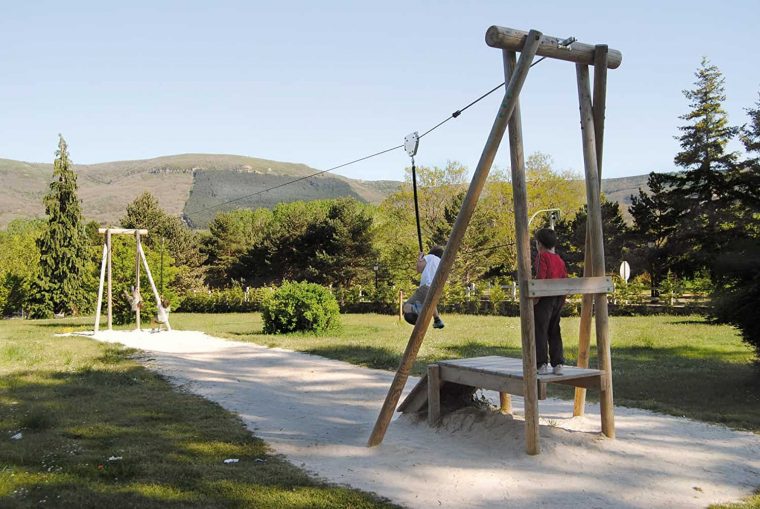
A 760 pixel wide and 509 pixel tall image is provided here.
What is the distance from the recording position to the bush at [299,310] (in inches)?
768

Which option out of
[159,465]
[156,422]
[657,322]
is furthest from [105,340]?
[657,322]

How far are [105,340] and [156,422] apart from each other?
12.1m

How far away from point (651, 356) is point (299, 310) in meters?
9.80

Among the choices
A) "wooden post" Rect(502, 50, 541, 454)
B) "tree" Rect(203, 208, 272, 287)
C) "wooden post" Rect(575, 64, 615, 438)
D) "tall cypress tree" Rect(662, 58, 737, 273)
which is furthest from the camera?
"tree" Rect(203, 208, 272, 287)

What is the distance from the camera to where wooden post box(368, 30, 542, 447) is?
20.0 ft

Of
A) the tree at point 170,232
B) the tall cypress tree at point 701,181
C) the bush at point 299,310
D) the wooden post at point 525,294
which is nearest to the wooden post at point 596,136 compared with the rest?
the wooden post at point 525,294

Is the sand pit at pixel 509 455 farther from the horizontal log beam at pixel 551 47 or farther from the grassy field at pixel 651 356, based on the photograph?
the horizontal log beam at pixel 551 47

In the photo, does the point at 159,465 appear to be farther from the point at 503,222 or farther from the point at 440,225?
the point at 503,222

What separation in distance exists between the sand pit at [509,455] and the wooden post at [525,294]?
32 centimetres

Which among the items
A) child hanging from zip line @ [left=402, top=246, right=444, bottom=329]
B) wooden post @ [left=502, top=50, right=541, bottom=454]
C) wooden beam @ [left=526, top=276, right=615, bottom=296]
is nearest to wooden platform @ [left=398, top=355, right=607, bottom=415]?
wooden post @ [left=502, top=50, right=541, bottom=454]

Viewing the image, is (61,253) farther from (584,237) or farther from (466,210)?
(466,210)

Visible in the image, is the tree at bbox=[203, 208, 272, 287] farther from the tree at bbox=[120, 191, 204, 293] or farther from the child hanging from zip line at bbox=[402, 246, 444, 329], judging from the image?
the child hanging from zip line at bbox=[402, 246, 444, 329]

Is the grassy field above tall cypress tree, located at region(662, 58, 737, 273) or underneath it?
underneath

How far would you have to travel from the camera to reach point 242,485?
203 inches
